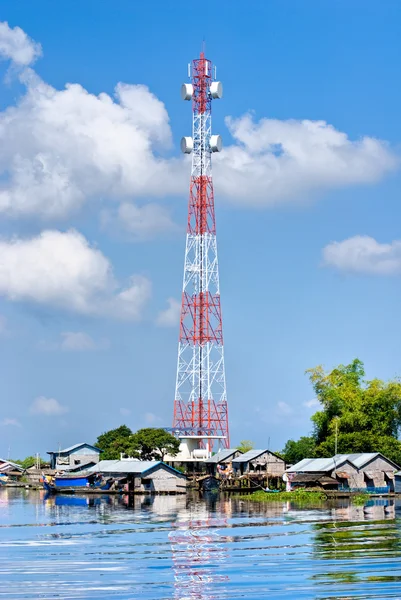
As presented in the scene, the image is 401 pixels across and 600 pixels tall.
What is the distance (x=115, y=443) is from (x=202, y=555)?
65190 millimetres

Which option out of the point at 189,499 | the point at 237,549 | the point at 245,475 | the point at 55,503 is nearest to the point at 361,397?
the point at 245,475

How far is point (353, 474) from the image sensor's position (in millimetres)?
73562

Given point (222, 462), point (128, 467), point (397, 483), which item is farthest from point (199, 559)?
point (222, 462)

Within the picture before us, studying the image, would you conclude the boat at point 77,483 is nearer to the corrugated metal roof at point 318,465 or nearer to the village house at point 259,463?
the village house at point 259,463

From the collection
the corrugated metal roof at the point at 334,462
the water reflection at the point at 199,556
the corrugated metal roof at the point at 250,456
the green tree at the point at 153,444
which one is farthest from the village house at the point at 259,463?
the water reflection at the point at 199,556

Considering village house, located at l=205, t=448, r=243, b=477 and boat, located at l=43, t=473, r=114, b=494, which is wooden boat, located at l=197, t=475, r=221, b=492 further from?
boat, located at l=43, t=473, r=114, b=494

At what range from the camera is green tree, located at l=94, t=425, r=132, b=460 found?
95.1m

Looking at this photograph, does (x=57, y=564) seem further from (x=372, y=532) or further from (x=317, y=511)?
(x=317, y=511)

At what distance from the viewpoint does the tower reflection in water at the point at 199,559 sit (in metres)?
26.2

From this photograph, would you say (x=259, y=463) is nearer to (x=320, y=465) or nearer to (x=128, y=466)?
(x=320, y=465)

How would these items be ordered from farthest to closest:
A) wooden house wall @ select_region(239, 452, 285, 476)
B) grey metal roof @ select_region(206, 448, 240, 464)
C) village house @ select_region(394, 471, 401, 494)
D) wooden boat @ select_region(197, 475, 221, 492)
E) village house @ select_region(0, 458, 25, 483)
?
village house @ select_region(0, 458, 25, 483) → grey metal roof @ select_region(206, 448, 240, 464) → wooden house wall @ select_region(239, 452, 285, 476) → wooden boat @ select_region(197, 475, 221, 492) → village house @ select_region(394, 471, 401, 494)

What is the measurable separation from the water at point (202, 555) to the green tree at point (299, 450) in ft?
143

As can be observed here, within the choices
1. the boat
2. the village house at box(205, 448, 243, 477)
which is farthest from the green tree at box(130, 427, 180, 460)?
the boat

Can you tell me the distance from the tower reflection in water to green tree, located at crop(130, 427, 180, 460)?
44721 millimetres
